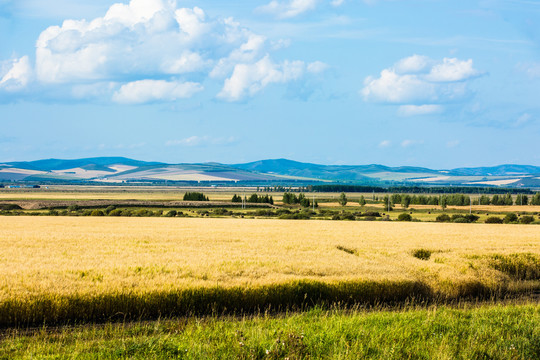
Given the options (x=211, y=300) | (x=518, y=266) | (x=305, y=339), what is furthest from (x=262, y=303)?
(x=518, y=266)

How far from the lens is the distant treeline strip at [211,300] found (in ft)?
50.3

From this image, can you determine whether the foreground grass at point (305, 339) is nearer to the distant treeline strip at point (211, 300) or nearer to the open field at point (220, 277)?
the distant treeline strip at point (211, 300)

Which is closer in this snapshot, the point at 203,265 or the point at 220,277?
the point at 220,277

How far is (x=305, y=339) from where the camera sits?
11.9 metres

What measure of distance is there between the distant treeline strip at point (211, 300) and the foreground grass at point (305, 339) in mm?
1299

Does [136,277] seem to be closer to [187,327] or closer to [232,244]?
[187,327]

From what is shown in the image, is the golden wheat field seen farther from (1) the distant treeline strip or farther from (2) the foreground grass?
(2) the foreground grass

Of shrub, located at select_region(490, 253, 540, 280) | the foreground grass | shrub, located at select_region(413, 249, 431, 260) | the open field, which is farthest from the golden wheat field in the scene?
the foreground grass

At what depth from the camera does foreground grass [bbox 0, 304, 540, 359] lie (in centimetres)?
1102

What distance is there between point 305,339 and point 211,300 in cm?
616

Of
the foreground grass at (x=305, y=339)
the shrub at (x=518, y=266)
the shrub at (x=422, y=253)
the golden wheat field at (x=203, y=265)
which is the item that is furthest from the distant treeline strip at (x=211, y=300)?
the shrub at (x=422, y=253)

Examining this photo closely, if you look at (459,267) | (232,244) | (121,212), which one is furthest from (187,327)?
(121,212)

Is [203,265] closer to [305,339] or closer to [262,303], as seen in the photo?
[262,303]

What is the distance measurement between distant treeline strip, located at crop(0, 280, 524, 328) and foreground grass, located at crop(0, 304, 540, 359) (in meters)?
1.30
